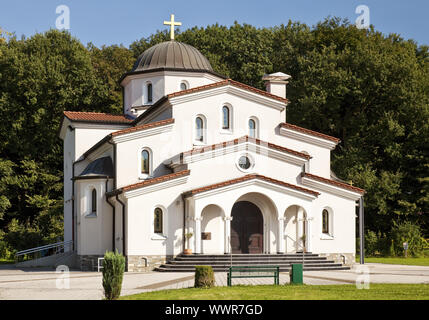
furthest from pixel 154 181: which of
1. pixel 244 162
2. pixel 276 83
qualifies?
pixel 276 83

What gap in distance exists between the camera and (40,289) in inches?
861

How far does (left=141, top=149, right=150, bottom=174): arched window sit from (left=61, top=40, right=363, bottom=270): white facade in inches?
4.6

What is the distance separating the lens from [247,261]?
99.2ft

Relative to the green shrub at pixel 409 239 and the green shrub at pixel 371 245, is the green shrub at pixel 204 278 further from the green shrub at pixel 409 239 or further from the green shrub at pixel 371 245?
the green shrub at pixel 371 245

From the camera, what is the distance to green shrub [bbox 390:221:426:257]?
43562mm

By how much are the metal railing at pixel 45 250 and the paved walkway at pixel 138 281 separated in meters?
10.9

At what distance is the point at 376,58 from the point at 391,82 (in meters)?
2.11

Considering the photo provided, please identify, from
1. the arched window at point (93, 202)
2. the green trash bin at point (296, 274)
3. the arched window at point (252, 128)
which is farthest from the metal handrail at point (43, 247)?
the green trash bin at point (296, 274)

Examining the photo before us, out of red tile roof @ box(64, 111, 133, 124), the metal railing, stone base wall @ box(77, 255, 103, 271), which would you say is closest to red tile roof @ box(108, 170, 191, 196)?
stone base wall @ box(77, 255, 103, 271)

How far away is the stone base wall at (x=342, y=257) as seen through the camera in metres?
33.0

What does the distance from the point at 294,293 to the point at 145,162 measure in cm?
1556

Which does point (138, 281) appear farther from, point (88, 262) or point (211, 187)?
point (88, 262)
